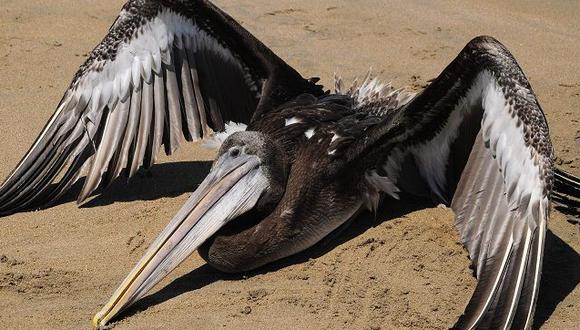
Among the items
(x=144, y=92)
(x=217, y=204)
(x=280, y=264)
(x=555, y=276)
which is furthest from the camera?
(x=144, y=92)

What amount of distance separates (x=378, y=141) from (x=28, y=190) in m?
2.25

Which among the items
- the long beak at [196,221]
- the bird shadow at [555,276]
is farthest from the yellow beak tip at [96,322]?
the bird shadow at [555,276]

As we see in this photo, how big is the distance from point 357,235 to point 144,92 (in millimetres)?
1776

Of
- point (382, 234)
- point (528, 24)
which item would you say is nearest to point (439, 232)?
point (382, 234)

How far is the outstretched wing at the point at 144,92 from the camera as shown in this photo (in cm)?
684

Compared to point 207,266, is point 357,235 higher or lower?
higher

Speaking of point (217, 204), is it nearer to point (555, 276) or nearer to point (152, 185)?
point (152, 185)

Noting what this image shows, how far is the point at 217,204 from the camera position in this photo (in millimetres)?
5859

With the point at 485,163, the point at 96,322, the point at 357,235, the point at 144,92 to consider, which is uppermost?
the point at 485,163

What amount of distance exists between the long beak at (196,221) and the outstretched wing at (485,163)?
64cm

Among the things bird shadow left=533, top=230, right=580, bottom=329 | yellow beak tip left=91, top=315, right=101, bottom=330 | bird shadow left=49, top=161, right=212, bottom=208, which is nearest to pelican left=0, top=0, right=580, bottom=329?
yellow beak tip left=91, top=315, right=101, bottom=330

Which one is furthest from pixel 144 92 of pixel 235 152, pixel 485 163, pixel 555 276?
pixel 555 276

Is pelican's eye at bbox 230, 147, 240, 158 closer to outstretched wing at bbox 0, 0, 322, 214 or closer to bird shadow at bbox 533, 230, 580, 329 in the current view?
outstretched wing at bbox 0, 0, 322, 214

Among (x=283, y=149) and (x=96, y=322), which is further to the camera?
(x=283, y=149)
